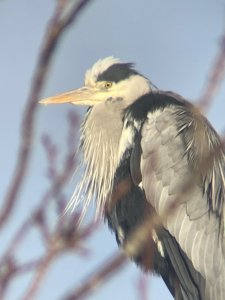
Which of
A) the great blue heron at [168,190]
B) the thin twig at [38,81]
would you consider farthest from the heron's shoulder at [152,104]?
the thin twig at [38,81]

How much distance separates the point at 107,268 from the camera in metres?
0.59

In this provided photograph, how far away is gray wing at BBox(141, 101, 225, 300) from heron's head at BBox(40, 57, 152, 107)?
0.36 m

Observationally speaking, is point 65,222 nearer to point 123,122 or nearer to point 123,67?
point 123,122

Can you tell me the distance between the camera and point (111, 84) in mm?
3477

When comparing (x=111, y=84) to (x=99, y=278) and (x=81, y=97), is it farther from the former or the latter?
(x=99, y=278)

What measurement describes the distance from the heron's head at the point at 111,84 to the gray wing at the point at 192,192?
360 millimetres

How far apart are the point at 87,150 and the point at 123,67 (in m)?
0.40

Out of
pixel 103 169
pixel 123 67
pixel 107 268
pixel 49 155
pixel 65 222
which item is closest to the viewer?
pixel 107 268

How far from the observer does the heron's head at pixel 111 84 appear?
11.3 feet

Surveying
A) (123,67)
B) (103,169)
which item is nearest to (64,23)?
(103,169)

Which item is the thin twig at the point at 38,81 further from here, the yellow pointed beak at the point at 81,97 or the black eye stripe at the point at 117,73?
the black eye stripe at the point at 117,73

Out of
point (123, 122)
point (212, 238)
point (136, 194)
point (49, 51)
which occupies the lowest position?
point (212, 238)

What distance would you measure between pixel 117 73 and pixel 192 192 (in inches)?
30.7

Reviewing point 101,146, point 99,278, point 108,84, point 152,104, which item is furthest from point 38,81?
point 108,84
